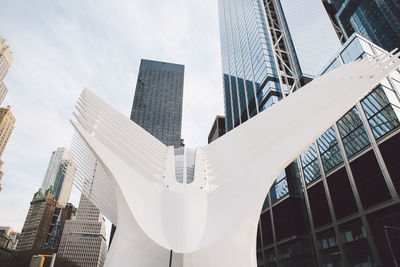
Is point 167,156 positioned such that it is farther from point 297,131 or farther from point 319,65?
point 319,65

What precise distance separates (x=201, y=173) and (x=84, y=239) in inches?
4678

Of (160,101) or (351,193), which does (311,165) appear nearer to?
(351,193)

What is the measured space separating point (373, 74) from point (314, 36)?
33.1m

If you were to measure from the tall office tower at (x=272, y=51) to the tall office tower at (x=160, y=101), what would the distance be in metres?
68.3

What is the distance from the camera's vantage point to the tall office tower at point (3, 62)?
95312mm

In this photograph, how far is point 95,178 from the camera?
14.3 metres

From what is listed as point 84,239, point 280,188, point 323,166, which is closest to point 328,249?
point 323,166

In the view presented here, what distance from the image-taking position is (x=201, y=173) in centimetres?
1233

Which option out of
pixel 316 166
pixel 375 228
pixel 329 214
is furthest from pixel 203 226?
pixel 316 166

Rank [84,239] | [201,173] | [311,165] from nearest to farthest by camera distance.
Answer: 1. [201,173]
2. [311,165]
3. [84,239]

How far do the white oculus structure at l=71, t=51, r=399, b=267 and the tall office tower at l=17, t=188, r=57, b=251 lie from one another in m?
130

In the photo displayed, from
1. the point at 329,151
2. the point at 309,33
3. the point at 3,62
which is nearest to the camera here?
the point at 329,151

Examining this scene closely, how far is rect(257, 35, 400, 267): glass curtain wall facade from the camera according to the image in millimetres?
18109

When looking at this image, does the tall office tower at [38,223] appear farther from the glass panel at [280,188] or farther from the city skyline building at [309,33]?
the city skyline building at [309,33]
